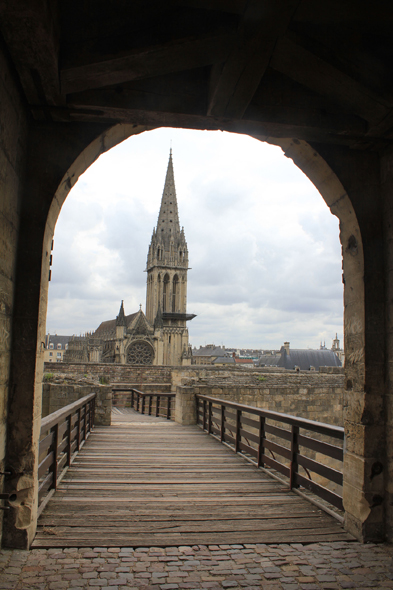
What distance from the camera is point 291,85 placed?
3.38 m

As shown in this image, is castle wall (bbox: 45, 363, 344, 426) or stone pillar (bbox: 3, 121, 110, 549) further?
castle wall (bbox: 45, 363, 344, 426)

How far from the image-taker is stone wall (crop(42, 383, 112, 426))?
9383mm

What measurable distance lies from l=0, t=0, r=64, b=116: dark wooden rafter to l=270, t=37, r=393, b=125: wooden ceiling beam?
1.44 meters

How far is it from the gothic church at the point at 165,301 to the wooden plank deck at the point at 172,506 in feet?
171

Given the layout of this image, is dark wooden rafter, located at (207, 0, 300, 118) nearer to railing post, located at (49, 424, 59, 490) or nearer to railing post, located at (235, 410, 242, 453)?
railing post, located at (49, 424, 59, 490)

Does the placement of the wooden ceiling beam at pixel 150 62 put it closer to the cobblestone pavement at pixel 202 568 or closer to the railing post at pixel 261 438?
the cobblestone pavement at pixel 202 568

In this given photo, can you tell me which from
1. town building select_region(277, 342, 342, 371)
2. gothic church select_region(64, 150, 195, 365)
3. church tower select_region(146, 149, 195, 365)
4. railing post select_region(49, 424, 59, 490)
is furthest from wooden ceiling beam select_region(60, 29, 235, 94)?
church tower select_region(146, 149, 195, 365)

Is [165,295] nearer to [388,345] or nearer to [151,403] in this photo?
[151,403]

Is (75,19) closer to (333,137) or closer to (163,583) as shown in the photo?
(333,137)

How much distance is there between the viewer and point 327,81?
121 inches

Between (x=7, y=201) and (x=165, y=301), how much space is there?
2649 inches

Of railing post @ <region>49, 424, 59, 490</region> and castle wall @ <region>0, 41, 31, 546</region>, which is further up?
castle wall @ <region>0, 41, 31, 546</region>

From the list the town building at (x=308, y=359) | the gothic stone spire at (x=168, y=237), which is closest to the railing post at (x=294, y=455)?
the town building at (x=308, y=359)

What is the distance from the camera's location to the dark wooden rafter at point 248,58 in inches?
95.3
